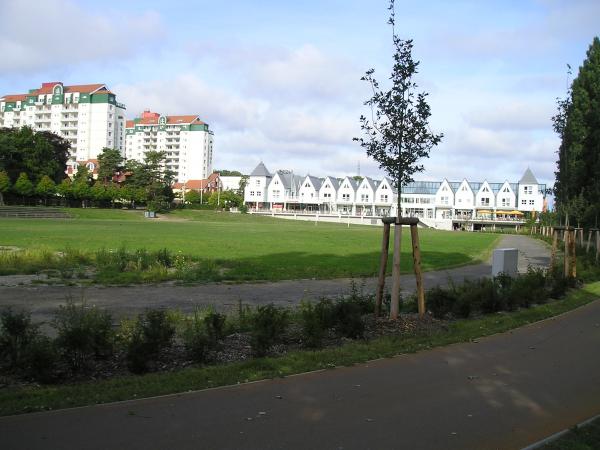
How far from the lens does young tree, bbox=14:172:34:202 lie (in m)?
94.1

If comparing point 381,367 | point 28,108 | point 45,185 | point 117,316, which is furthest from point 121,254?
point 28,108

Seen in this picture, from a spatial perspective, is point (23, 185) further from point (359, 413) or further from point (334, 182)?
point (359, 413)

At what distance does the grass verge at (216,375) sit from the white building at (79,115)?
570 feet

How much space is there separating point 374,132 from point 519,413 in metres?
6.06

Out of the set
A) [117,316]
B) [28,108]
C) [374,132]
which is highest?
[28,108]

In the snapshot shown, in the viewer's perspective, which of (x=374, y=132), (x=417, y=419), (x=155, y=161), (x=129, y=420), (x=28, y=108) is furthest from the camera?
(x=28, y=108)

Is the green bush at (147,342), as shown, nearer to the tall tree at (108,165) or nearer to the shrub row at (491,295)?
the shrub row at (491,295)

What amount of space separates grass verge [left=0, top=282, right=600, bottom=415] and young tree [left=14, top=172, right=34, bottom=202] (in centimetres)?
9733

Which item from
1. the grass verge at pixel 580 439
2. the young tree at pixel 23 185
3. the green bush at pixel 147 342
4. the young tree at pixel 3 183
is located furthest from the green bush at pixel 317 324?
the young tree at pixel 23 185

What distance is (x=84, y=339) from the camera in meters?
6.90

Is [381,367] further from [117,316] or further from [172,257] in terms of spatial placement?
[172,257]

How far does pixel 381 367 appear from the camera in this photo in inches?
304

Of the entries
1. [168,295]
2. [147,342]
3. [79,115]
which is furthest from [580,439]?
[79,115]

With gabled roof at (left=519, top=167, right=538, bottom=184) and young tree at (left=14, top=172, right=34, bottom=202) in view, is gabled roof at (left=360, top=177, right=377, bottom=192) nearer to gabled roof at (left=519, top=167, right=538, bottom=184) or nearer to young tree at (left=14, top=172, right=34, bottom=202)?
gabled roof at (left=519, top=167, right=538, bottom=184)
